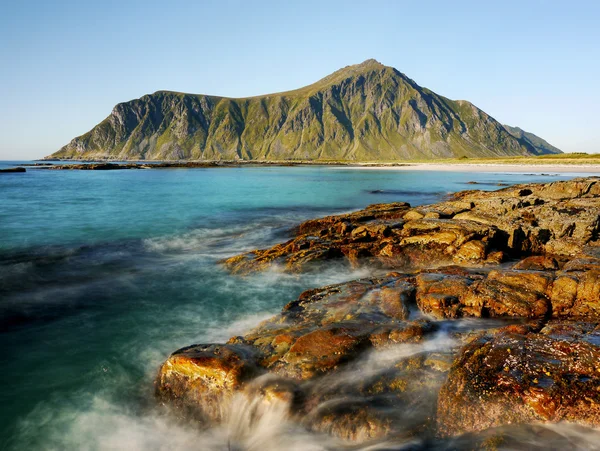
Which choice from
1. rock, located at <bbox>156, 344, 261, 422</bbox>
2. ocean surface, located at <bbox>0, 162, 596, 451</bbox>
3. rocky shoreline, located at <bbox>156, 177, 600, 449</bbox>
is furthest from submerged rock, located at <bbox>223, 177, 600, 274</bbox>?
rock, located at <bbox>156, 344, 261, 422</bbox>

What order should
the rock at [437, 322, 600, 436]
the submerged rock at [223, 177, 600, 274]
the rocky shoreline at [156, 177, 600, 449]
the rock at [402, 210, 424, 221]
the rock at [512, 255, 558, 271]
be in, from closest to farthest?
1. the rock at [437, 322, 600, 436]
2. the rocky shoreline at [156, 177, 600, 449]
3. the rock at [512, 255, 558, 271]
4. the submerged rock at [223, 177, 600, 274]
5. the rock at [402, 210, 424, 221]

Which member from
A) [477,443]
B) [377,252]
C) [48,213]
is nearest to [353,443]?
[477,443]

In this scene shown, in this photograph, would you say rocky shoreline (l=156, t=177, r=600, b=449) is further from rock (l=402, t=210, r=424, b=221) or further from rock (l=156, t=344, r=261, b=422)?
rock (l=402, t=210, r=424, b=221)

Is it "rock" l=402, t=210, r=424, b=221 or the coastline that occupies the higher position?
the coastline

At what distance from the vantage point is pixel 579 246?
1582cm

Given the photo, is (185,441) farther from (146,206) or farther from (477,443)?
(146,206)

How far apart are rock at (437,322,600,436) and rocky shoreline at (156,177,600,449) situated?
2 cm

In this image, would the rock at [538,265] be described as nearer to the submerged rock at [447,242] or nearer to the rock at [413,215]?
the submerged rock at [447,242]

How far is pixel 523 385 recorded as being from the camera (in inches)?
229

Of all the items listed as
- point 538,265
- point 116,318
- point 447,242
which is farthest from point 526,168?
point 116,318

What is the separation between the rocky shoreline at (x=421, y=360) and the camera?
5.79 meters

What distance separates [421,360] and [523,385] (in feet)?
6.52

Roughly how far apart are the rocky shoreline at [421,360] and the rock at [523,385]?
0.06ft

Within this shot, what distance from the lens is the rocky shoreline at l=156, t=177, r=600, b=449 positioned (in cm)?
579
